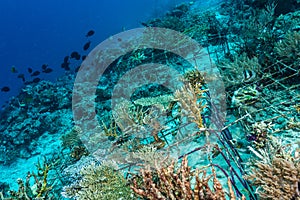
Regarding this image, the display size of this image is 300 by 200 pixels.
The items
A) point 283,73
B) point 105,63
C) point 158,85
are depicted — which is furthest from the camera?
point 105,63

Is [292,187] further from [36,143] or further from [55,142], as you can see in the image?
[36,143]

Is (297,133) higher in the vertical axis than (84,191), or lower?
lower

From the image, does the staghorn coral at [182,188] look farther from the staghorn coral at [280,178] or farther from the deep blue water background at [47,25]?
the deep blue water background at [47,25]

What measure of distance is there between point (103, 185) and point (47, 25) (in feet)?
370

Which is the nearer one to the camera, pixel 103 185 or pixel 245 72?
pixel 103 185

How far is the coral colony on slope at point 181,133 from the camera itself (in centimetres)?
233

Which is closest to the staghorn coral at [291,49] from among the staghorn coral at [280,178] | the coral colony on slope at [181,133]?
the coral colony on slope at [181,133]

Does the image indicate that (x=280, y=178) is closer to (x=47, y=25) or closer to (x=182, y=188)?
(x=182, y=188)

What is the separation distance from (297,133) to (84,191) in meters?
3.24

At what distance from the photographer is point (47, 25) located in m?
100

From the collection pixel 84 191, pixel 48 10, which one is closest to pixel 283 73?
pixel 84 191

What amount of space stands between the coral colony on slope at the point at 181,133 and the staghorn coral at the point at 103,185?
1 cm

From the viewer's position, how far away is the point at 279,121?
12.5 ft

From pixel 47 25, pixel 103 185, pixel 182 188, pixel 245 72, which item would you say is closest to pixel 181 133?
pixel 103 185
